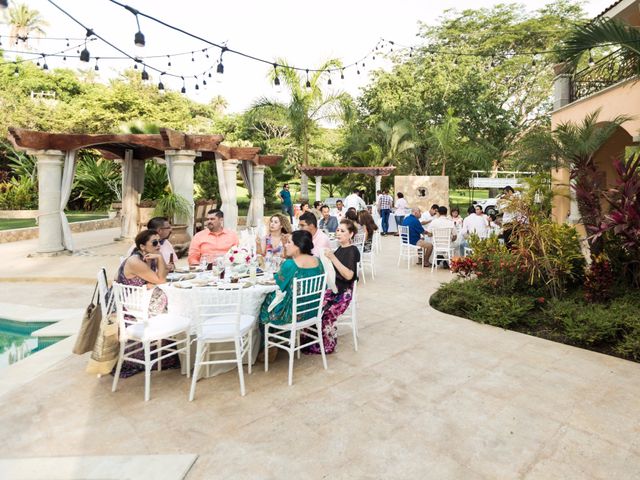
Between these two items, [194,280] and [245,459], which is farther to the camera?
[194,280]

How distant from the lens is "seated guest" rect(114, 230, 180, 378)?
3.41m

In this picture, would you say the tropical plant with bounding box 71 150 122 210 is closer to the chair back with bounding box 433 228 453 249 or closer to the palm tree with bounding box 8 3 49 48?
the chair back with bounding box 433 228 453 249

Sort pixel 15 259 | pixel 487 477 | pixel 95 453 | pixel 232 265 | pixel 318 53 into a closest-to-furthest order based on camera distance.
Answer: pixel 487 477, pixel 95 453, pixel 232 265, pixel 15 259, pixel 318 53

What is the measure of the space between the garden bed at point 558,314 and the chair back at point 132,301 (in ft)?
11.7

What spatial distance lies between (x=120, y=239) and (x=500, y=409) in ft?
36.6

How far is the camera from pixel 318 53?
54.1ft

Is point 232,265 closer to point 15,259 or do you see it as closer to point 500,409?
point 500,409

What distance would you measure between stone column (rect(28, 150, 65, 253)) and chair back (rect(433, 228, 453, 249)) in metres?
7.92

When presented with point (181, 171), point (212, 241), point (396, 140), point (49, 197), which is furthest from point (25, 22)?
point (212, 241)

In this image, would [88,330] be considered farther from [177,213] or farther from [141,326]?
[177,213]

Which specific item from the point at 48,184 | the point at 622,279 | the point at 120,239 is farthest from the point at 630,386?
the point at 120,239

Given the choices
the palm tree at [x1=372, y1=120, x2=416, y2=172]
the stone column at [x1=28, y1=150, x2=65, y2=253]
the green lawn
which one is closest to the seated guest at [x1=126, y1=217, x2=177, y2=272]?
the stone column at [x1=28, y1=150, x2=65, y2=253]

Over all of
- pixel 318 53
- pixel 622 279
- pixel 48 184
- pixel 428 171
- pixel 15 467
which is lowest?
pixel 15 467

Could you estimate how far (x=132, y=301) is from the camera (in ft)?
10.6
